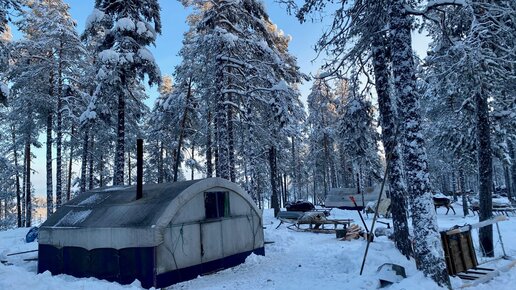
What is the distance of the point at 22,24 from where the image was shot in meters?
21.8

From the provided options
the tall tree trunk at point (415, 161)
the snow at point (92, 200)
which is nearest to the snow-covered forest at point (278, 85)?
the tall tree trunk at point (415, 161)

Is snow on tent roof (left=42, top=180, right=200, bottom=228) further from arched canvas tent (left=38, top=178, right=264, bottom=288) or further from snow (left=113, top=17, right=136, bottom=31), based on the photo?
snow (left=113, top=17, right=136, bottom=31)

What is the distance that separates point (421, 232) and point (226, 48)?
12.6 meters

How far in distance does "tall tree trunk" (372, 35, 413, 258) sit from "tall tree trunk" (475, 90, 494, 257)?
9.92 feet

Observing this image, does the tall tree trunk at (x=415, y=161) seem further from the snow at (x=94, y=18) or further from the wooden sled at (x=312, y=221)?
the snow at (x=94, y=18)

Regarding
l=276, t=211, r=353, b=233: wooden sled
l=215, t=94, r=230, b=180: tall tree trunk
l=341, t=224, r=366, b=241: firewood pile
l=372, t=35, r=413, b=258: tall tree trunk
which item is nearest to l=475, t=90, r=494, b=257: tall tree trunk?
l=372, t=35, r=413, b=258: tall tree trunk

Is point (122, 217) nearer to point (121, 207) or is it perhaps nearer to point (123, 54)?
point (121, 207)

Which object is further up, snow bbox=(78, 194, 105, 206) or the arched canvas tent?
snow bbox=(78, 194, 105, 206)

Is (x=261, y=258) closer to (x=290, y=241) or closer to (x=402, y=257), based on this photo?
(x=290, y=241)

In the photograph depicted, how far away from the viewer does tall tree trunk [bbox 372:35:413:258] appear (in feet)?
31.6

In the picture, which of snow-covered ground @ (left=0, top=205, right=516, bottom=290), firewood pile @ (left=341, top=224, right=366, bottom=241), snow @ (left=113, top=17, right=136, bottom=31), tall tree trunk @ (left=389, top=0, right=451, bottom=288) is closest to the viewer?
tall tree trunk @ (left=389, top=0, right=451, bottom=288)

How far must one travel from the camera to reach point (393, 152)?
964cm

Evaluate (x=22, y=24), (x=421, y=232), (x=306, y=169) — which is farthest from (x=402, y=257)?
(x=306, y=169)

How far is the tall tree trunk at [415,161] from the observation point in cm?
668
